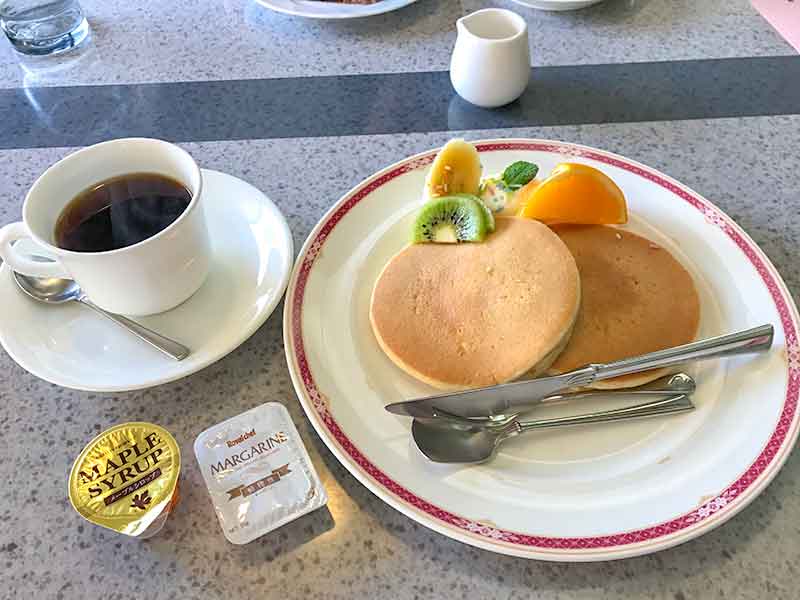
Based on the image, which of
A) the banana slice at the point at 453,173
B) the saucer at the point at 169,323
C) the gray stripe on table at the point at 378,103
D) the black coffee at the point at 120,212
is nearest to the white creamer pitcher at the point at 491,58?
the gray stripe on table at the point at 378,103

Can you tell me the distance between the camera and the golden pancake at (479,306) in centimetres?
81

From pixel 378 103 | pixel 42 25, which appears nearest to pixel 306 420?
pixel 378 103

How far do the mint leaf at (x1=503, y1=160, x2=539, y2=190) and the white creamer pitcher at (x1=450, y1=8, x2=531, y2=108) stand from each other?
27 centimetres

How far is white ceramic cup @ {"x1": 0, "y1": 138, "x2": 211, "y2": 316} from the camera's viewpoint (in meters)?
0.81

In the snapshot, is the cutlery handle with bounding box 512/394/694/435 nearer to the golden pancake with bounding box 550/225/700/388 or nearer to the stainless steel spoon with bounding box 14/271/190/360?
the golden pancake with bounding box 550/225/700/388

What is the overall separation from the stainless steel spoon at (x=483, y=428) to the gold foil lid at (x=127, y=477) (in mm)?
289

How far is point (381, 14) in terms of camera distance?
1.50m

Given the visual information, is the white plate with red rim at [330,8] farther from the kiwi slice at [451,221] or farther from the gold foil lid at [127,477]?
the gold foil lid at [127,477]

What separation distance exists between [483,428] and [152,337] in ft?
1.44

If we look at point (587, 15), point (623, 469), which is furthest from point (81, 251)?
point (587, 15)

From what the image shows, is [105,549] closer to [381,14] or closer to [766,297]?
[766,297]

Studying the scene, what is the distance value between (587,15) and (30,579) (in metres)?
1.48

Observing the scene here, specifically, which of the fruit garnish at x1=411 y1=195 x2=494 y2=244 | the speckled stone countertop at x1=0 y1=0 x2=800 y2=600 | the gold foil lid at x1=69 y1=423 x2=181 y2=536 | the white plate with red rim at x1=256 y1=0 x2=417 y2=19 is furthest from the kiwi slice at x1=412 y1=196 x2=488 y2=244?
the white plate with red rim at x1=256 y1=0 x2=417 y2=19

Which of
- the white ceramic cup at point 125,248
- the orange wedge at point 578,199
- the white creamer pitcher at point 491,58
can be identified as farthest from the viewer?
the white creamer pitcher at point 491,58
